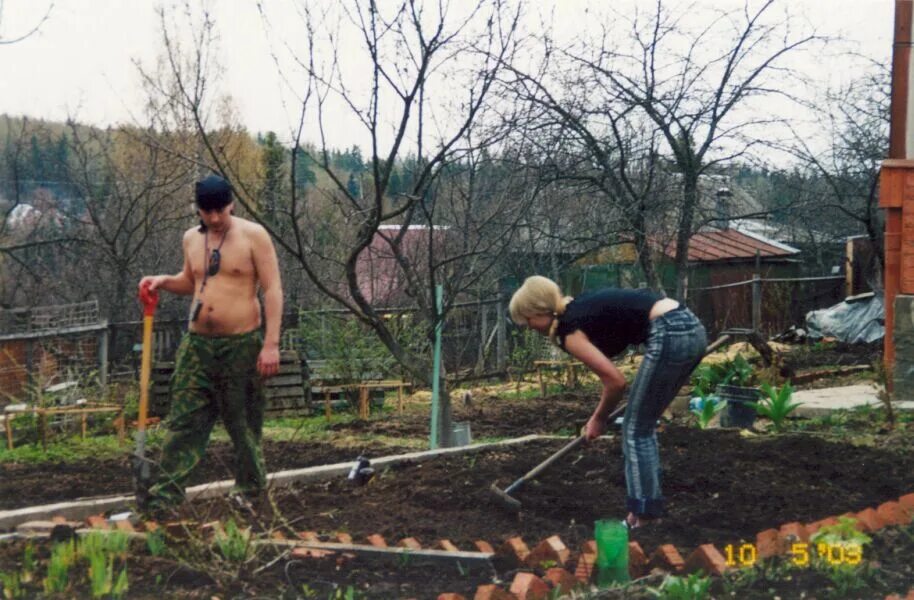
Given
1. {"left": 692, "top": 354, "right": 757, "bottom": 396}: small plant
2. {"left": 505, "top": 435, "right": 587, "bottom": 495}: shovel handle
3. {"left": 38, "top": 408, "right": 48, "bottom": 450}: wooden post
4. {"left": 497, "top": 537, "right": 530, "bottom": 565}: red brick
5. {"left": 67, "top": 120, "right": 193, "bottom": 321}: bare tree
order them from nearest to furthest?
{"left": 497, "top": 537, "right": 530, "bottom": 565}: red brick → {"left": 505, "top": 435, "right": 587, "bottom": 495}: shovel handle → {"left": 692, "top": 354, "right": 757, "bottom": 396}: small plant → {"left": 38, "top": 408, "right": 48, "bottom": 450}: wooden post → {"left": 67, "top": 120, "right": 193, "bottom": 321}: bare tree

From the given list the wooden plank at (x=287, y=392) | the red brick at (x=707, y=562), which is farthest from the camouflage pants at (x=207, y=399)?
the wooden plank at (x=287, y=392)

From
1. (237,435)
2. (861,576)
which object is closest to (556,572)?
(861,576)

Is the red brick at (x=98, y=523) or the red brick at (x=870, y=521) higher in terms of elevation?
the red brick at (x=870, y=521)

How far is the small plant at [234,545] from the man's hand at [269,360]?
112 centimetres

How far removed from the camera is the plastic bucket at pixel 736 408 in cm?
789

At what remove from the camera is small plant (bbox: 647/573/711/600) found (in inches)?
120

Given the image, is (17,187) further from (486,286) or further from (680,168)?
(680,168)

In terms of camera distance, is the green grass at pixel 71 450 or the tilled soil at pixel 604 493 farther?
the green grass at pixel 71 450

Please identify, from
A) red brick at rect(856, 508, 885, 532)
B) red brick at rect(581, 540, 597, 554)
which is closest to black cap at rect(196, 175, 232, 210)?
red brick at rect(581, 540, 597, 554)

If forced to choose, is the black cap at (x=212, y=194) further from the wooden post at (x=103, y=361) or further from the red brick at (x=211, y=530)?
the wooden post at (x=103, y=361)

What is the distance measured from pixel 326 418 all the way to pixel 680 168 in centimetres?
440

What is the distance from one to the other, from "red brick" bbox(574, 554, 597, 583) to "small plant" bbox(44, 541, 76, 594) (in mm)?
1624

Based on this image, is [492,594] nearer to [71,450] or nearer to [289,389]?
[71,450]

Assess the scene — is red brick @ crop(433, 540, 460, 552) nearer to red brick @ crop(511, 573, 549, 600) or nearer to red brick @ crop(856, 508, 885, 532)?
red brick @ crop(511, 573, 549, 600)
